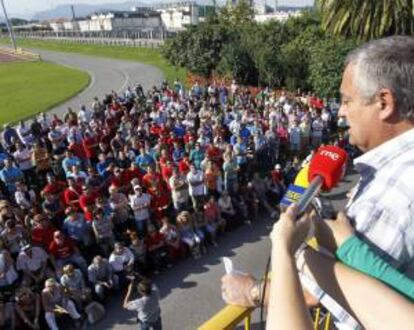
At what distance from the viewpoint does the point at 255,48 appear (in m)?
34.3

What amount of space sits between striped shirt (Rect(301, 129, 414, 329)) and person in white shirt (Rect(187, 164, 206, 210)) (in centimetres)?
1177

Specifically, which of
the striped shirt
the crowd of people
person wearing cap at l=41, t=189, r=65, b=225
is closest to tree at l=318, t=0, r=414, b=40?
the crowd of people

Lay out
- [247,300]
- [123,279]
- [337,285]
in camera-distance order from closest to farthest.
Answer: [337,285], [247,300], [123,279]

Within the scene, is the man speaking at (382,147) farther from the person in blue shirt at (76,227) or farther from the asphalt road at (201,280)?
the person in blue shirt at (76,227)

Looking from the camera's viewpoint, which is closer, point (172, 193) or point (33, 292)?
point (33, 292)

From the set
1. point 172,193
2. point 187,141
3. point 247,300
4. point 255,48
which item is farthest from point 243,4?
point 247,300

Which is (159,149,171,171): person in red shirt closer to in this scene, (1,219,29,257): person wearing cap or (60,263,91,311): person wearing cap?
(1,219,29,257): person wearing cap

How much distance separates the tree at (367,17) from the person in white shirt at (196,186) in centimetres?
1441

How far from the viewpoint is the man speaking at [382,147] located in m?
1.82

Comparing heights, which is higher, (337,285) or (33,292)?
(337,285)

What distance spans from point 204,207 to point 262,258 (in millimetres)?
2058

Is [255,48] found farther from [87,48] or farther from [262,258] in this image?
[87,48]

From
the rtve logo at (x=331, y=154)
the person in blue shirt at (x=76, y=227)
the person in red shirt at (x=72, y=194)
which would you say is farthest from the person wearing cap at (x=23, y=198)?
the rtve logo at (x=331, y=154)

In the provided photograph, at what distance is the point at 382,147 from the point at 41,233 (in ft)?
32.3
